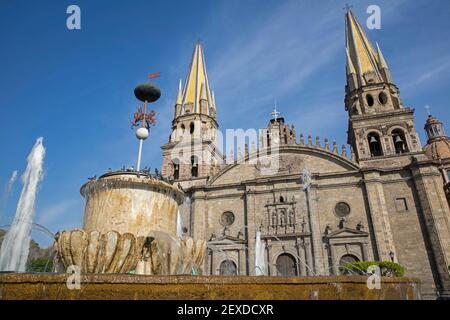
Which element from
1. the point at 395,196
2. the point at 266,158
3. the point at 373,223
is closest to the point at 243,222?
the point at 266,158

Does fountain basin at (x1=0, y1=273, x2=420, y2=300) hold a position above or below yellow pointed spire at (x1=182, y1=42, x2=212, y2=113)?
below

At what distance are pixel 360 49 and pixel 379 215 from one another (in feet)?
53.6

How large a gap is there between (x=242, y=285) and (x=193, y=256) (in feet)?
12.3

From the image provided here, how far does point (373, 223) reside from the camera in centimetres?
2047

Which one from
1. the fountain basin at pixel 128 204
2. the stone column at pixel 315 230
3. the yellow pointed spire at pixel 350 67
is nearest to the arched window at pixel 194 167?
the stone column at pixel 315 230

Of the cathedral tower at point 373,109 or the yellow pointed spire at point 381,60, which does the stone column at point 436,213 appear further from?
the yellow pointed spire at point 381,60

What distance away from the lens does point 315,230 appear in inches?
847

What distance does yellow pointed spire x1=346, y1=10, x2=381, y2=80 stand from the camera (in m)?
27.5

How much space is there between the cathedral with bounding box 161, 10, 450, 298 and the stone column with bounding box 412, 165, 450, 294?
0.06 metres

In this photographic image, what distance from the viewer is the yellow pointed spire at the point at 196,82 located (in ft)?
103

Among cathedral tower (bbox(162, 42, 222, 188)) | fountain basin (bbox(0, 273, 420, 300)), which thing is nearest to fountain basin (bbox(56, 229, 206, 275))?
fountain basin (bbox(0, 273, 420, 300))

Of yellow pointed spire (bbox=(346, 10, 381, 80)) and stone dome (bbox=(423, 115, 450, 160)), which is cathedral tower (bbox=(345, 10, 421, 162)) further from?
stone dome (bbox=(423, 115, 450, 160))
